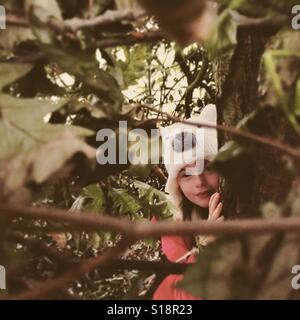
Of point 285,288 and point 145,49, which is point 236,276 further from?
point 145,49

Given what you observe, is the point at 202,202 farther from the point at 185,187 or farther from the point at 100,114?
the point at 100,114

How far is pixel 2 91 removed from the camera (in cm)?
31

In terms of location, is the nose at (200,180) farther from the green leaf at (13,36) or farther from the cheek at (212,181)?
the green leaf at (13,36)

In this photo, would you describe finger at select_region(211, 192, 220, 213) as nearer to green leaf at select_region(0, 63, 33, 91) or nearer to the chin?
the chin

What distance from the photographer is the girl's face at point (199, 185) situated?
0.38 metres

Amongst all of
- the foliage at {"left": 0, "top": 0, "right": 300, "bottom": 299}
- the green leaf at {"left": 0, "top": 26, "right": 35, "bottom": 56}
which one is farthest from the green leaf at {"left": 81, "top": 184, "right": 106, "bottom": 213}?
the green leaf at {"left": 0, "top": 26, "right": 35, "bottom": 56}

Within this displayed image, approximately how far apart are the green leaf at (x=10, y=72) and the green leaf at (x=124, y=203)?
0.40 feet

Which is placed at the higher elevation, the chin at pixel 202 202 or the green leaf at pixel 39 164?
the green leaf at pixel 39 164

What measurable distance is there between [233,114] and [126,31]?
89 mm

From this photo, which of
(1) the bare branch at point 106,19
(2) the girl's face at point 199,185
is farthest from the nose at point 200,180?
(1) the bare branch at point 106,19

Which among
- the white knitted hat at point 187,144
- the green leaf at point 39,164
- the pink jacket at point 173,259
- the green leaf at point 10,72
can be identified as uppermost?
the green leaf at point 10,72

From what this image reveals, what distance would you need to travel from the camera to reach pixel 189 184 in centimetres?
38

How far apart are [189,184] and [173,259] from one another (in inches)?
2.1
